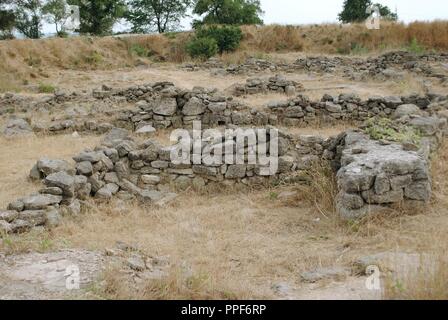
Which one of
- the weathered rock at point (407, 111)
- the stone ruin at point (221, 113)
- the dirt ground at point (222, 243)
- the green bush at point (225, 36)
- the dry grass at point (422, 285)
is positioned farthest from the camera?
the green bush at point (225, 36)

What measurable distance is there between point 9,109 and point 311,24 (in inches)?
709

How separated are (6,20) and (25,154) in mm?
21458

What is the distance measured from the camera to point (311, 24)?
86.8ft

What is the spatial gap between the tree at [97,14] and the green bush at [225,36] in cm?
918

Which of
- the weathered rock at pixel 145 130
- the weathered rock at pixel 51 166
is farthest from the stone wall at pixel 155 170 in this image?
the weathered rock at pixel 145 130

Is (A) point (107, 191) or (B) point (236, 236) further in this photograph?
(A) point (107, 191)

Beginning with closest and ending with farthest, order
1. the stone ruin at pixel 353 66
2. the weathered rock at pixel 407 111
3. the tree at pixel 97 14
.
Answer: the weathered rock at pixel 407 111, the stone ruin at pixel 353 66, the tree at pixel 97 14

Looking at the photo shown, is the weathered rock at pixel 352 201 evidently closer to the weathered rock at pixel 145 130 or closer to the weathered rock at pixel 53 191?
the weathered rock at pixel 53 191

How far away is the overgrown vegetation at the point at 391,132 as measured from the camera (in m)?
6.84

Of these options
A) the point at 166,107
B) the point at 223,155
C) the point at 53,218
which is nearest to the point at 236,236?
the point at 223,155

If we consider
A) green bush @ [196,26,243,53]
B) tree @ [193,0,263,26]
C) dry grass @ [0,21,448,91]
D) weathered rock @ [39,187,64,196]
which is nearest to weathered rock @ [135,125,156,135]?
weathered rock @ [39,187,64,196]

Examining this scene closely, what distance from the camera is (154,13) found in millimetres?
38750

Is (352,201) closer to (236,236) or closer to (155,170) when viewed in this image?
(236,236)
